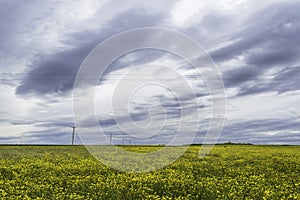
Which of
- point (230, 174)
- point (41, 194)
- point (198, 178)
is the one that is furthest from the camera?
point (230, 174)

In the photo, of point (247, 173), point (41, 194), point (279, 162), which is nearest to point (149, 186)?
point (41, 194)

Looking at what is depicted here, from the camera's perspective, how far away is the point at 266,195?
48.1 ft

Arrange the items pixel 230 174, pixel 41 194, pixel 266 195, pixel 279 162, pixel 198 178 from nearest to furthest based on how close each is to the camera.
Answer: pixel 266 195
pixel 41 194
pixel 198 178
pixel 230 174
pixel 279 162

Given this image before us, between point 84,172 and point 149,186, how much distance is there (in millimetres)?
6403

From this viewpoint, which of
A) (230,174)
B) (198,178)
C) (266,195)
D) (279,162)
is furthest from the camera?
(279,162)

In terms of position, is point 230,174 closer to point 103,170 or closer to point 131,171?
point 131,171

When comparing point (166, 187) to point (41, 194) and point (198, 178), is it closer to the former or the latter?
point (198, 178)

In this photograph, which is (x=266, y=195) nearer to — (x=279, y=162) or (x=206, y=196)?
(x=206, y=196)

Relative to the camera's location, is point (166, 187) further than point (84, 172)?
No

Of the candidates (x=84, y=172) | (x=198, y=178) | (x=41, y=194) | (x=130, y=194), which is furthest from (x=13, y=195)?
(x=198, y=178)

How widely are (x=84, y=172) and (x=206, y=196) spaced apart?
9.46m

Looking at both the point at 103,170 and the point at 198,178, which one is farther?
the point at 103,170

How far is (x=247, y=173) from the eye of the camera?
70.0 feet

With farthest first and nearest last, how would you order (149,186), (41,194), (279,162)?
(279,162), (149,186), (41,194)
